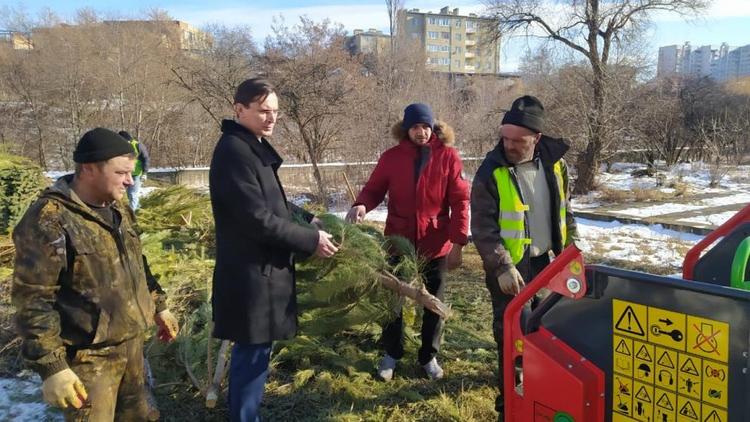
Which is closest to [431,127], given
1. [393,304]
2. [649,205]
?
[393,304]

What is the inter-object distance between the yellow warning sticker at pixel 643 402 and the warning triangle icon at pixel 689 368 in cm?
13

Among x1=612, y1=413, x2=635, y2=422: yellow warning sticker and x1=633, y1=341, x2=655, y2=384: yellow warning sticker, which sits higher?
x1=633, y1=341, x2=655, y2=384: yellow warning sticker

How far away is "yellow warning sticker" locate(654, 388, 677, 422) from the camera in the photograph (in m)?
1.63

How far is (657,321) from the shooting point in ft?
5.33

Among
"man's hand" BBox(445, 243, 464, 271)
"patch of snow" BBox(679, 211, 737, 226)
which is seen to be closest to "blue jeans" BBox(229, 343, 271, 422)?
"man's hand" BBox(445, 243, 464, 271)

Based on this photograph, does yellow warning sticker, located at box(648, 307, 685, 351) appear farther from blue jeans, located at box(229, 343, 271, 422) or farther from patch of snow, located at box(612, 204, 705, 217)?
patch of snow, located at box(612, 204, 705, 217)

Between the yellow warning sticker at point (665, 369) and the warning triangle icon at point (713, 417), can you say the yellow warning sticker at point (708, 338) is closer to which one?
the yellow warning sticker at point (665, 369)

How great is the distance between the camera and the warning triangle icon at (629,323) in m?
1.68

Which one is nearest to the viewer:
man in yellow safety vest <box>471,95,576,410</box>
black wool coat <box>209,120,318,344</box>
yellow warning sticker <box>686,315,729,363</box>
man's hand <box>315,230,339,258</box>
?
yellow warning sticker <box>686,315,729,363</box>

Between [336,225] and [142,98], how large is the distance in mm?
21061

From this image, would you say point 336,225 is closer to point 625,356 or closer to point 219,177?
point 219,177

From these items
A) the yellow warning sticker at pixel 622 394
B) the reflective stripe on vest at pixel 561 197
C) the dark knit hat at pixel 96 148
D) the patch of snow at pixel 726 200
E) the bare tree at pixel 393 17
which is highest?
the bare tree at pixel 393 17

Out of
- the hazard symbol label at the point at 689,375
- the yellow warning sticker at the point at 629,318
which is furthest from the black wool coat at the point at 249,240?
the hazard symbol label at the point at 689,375

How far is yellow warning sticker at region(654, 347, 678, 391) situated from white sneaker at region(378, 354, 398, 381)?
2242mm
